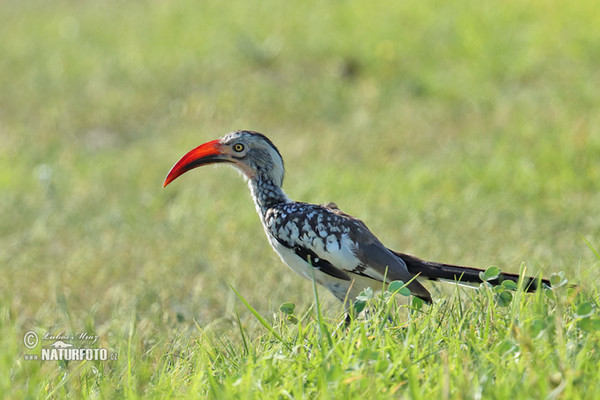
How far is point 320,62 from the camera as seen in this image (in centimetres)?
1439

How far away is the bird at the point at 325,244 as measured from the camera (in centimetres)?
461

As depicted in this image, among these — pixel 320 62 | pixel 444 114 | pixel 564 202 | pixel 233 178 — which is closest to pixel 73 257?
pixel 233 178

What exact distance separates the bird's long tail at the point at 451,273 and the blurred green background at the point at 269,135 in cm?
99

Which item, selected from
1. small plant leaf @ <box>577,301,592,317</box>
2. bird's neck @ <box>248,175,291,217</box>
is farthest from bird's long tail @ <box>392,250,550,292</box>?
bird's neck @ <box>248,175,291,217</box>

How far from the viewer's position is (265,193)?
5.05m

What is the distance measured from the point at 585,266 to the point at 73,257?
14.5ft

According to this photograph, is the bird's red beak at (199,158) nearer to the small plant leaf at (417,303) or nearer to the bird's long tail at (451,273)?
the bird's long tail at (451,273)

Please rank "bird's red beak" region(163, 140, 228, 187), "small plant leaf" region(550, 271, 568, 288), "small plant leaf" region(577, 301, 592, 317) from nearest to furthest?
"small plant leaf" region(577, 301, 592, 317) → "small plant leaf" region(550, 271, 568, 288) → "bird's red beak" region(163, 140, 228, 187)

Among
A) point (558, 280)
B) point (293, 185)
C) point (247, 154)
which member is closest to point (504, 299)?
point (558, 280)

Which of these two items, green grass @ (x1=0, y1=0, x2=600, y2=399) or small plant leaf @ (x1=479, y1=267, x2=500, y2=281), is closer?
green grass @ (x1=0, y1=0, x2=600, y2=399)

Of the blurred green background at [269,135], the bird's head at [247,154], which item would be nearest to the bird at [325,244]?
the bird's head at [247,154]

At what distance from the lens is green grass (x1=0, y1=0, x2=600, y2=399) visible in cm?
347

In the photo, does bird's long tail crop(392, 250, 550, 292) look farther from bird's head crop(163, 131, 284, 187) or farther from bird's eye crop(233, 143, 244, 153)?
bird's eye crop(233, 143, 244, 153)

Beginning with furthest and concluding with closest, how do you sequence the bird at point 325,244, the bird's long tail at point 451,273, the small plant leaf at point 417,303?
the bird at point 325,244
the bird's long tail at point 451,273
the small plant leaf at point 417,303
